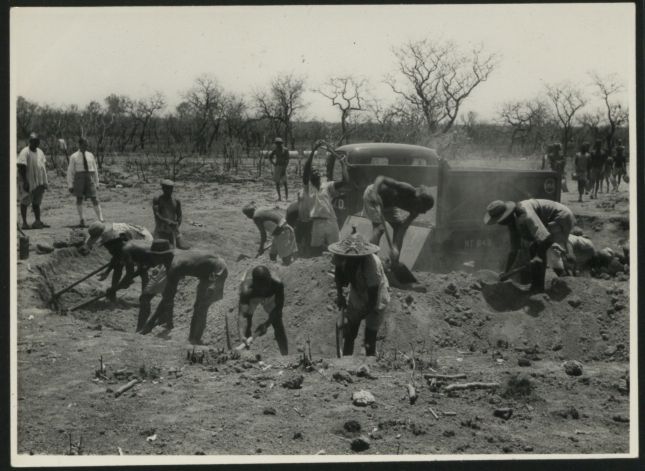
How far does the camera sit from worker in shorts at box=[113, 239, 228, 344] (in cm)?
729

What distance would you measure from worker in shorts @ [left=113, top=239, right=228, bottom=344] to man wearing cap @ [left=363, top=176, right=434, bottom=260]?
1.89 meters

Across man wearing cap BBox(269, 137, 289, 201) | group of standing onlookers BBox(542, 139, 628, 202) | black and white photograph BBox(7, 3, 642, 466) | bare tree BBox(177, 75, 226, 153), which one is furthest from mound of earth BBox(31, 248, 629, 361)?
bare tree BBox(177, 75, 226, 153)

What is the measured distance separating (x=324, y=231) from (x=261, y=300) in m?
2.11

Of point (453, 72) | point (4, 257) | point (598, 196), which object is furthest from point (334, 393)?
point (453, 72)

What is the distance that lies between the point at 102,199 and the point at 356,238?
10.1 meters

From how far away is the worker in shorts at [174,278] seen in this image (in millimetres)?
7293

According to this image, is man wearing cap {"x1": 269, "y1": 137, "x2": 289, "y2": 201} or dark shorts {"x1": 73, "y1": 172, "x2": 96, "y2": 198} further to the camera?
man wearing cap {"x1": 269, "y1": 137, "x2": 289, "y2": 201}

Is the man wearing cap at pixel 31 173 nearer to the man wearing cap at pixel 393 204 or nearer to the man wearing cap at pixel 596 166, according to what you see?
the man wearing cap at pixel 393 204

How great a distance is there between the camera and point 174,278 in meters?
7.29

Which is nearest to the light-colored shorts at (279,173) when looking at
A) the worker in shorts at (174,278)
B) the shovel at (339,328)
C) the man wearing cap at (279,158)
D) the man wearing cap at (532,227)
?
the man wearing cap at (279,158)

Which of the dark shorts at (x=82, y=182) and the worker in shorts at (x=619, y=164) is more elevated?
the worker in shorts at (x=619, y=164)

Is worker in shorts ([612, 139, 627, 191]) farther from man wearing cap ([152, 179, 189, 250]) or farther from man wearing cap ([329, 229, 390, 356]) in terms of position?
man wearing cap ([329, 229, 390, 356])

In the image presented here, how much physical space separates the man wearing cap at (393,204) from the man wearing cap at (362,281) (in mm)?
1491

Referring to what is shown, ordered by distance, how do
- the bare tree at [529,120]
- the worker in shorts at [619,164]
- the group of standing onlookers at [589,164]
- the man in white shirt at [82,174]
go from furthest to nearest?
the bare tree at [529,120]
the worker in shorts at [619,164]
the group of standing onlookers at [589,164]
the man in white shirt at [82,174]
